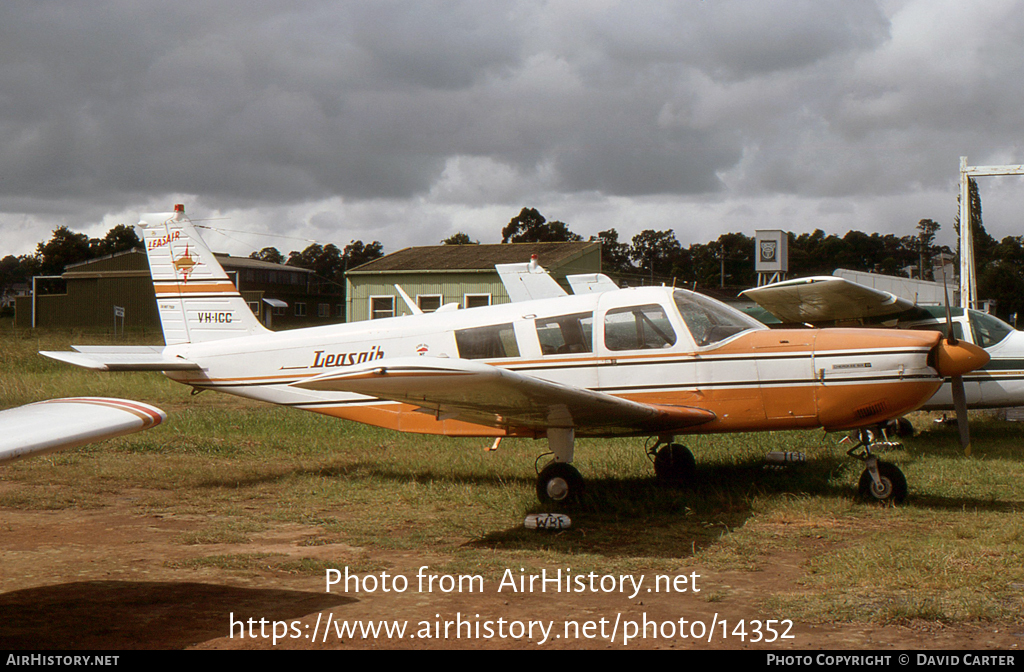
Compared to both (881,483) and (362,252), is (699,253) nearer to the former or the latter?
(362,252)

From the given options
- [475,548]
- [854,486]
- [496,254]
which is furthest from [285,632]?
[496,254]

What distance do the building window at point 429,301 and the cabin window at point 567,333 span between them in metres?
23.5

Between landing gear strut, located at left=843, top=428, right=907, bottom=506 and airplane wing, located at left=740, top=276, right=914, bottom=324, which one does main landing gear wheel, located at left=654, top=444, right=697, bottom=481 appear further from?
airplane wing, located at left=740, top=276, right=914, bottom=324

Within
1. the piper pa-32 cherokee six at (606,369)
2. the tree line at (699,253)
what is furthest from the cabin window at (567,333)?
the tree line at (699,253)

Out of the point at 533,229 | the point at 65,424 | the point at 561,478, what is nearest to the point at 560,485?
the point at 561,478

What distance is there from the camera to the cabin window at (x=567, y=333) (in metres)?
7.60

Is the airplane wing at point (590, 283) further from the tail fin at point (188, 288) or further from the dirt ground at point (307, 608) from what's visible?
the dirt ground at point (307, 608)

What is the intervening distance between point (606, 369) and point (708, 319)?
1.06 metres

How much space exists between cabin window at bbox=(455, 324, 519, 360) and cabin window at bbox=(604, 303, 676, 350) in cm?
94

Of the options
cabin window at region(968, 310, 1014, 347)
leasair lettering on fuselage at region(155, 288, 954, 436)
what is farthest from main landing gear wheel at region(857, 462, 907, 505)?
cabin window at region(968, 310, 1014, 347)

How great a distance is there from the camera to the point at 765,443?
35.0 ft

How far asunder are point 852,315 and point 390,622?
10323mm

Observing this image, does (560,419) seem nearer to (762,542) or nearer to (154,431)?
(762,542)

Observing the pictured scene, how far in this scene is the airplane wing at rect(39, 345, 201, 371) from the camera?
8035 mm
